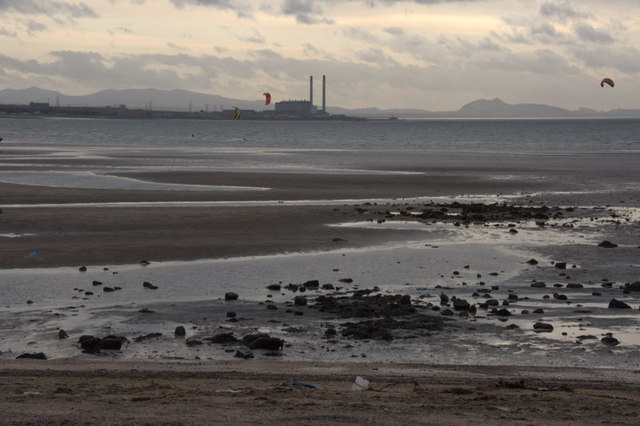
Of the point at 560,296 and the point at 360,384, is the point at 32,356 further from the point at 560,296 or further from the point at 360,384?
the point at 560,296

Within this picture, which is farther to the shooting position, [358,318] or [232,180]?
[232,180]

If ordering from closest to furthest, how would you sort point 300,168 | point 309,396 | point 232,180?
point 309,396 < point 232,180 < point 300,168

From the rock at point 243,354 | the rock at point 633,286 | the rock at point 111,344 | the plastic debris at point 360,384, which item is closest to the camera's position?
the plastic debris at point 360,384

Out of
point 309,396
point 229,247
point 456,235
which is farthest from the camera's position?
point 456,235

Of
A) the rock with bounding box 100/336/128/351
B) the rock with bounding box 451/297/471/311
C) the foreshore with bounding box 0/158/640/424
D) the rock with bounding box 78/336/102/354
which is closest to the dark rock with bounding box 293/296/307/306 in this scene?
the foreshore with bounding box 0/158/640/424

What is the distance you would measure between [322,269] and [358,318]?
4.36 meters

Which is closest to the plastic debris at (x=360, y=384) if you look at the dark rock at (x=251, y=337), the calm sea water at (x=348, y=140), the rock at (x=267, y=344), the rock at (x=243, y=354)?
the rock at (x=243, y=354)

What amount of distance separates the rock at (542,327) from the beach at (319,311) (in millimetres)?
94

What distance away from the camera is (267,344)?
1096 cm

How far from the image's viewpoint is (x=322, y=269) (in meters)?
17.0

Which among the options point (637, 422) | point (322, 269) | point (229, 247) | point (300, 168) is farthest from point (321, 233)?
point (300, 168)

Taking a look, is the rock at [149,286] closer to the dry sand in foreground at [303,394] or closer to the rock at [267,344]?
the rock at [267,344]

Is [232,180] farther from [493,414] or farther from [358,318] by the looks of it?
[493,414]

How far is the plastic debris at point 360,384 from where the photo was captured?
29.0 ft
